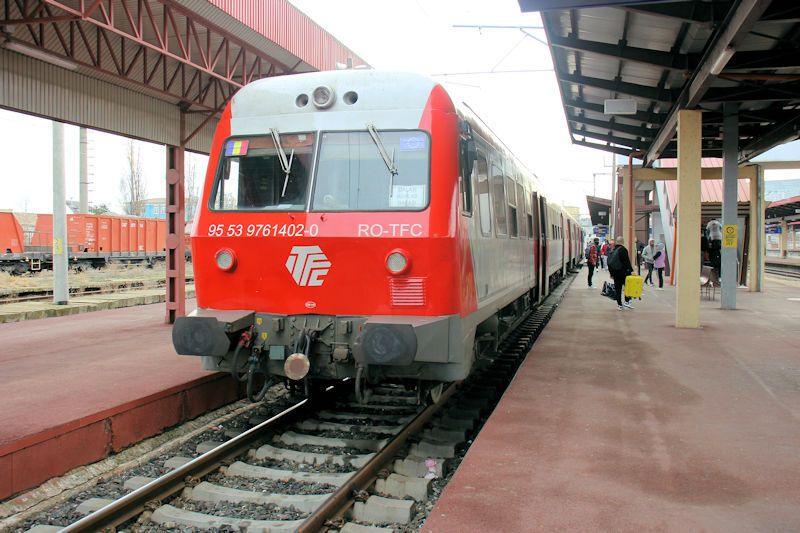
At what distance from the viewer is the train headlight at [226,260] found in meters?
6.03

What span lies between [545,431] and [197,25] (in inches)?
375

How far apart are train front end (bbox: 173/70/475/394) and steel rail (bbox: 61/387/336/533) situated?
0.69 metres

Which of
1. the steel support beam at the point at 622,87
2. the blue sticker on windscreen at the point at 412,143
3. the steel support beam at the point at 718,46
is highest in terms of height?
the steel support beam at the point at 622,87

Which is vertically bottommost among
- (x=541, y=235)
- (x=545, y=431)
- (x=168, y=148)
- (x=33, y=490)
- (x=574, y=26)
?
(x=33, y=490)

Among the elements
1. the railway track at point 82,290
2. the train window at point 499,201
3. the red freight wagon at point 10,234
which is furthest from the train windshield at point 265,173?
the red freight wagon at point 10,234

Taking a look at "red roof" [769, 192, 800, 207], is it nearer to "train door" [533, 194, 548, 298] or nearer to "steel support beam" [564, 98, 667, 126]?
"steel support beam" [564, 98, 667, 126]

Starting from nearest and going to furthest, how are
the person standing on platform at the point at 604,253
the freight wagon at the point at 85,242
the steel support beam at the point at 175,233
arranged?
Result: the steel support beam at the point at 175,233 → the freight wagon at the point at 85,242 → the person standing on platform at the point at 604,253

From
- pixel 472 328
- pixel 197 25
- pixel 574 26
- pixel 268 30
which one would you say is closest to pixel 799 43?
pixel 574 26

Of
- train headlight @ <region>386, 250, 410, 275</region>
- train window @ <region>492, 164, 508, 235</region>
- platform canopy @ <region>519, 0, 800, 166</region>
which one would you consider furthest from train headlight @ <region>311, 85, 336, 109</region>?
platform canopy @ <region>519, 0, 800, 166</region>

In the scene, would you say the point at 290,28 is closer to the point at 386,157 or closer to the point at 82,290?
the point at 386,157

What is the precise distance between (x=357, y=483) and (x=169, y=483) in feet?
4.71

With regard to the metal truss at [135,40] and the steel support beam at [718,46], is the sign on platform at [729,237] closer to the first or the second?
the steel support beam at [718,46]

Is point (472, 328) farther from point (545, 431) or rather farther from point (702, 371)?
point (702, 371)

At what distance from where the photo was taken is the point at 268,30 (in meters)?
11.5
